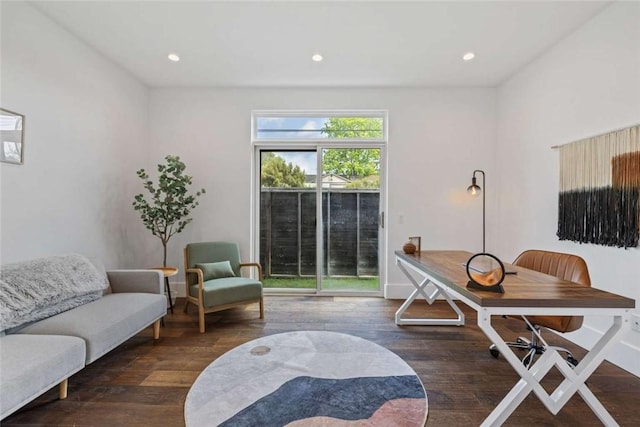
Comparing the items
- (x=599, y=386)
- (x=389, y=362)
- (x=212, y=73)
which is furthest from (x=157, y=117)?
(x=599, y=386)

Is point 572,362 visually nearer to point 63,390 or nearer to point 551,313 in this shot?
point 551,313

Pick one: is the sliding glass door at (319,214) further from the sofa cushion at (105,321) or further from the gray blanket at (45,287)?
the gray blanket at (45,287)

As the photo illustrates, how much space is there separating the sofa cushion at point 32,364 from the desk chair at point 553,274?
9.18 ft

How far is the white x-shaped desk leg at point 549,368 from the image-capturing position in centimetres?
137

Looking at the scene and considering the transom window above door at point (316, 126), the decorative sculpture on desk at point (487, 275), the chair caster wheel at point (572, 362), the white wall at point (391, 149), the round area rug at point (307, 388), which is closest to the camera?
the decorative sculpture on desk at point (487, 275)

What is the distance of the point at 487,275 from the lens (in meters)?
1.60

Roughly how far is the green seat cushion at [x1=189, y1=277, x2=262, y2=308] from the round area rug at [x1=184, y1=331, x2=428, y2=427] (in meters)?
0.60

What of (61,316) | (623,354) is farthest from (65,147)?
(623,354)

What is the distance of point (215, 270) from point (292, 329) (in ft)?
3.68

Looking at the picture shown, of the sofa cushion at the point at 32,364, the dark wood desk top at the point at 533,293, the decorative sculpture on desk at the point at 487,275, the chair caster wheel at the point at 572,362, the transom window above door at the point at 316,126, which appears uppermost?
the transom window above door at the point at 316,126

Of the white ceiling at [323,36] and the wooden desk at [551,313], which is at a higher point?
the white ceiling at [323,36]

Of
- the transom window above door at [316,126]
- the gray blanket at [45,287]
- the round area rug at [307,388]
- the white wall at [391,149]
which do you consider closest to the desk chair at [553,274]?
the round area rug at [307,388]

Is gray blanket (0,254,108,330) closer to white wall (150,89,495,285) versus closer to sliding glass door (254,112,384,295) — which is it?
white wall (150,89,495,285)

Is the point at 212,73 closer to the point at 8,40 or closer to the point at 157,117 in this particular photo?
the point at 157,117
